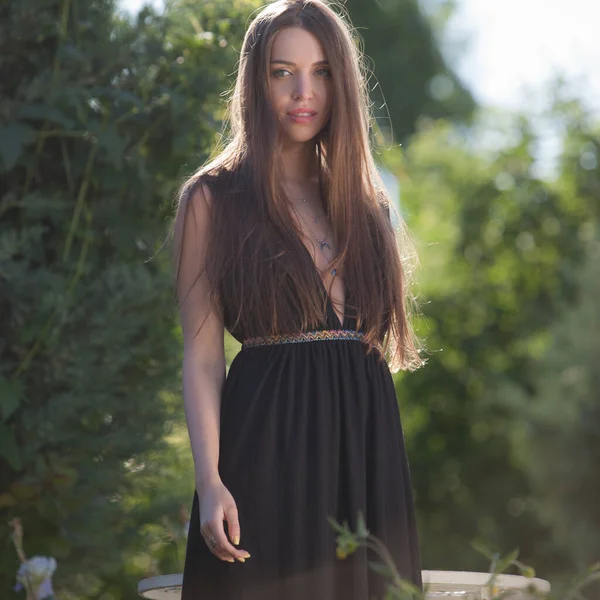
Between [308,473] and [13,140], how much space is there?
4.91ft

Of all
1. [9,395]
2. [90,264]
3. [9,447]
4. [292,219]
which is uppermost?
[90,264]

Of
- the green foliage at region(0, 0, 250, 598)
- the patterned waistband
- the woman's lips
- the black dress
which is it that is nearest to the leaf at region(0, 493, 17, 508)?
the green foliage at region(0, 0, 250, 598)

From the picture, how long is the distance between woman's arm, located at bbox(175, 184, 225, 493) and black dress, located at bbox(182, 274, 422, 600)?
1.5 inches

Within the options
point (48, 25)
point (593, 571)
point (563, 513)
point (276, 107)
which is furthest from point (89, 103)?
point (563, 513)

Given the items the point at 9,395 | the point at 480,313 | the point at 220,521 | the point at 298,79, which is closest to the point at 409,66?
the point at 480,313

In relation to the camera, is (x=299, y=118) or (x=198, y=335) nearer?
(x=198, y=335)

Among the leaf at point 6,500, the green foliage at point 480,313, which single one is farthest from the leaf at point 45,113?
the green foliage at point 480,313

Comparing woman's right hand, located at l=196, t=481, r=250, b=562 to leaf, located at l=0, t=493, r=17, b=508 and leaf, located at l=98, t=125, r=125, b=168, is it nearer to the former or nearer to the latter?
leaf, located at l=0, t=493, r=17, b=508

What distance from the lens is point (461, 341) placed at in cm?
1274

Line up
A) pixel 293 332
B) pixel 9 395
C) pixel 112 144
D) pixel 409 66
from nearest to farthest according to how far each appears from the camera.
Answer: pixel 293 332 → pixel 9 395 → pixel 112 144 → pixel 409 66

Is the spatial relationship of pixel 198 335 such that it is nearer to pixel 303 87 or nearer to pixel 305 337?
pixel 305 337

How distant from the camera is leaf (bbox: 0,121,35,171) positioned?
3275 millimetres

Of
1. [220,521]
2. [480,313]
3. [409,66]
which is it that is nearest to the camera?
[220,521]

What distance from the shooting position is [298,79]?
263 cm
